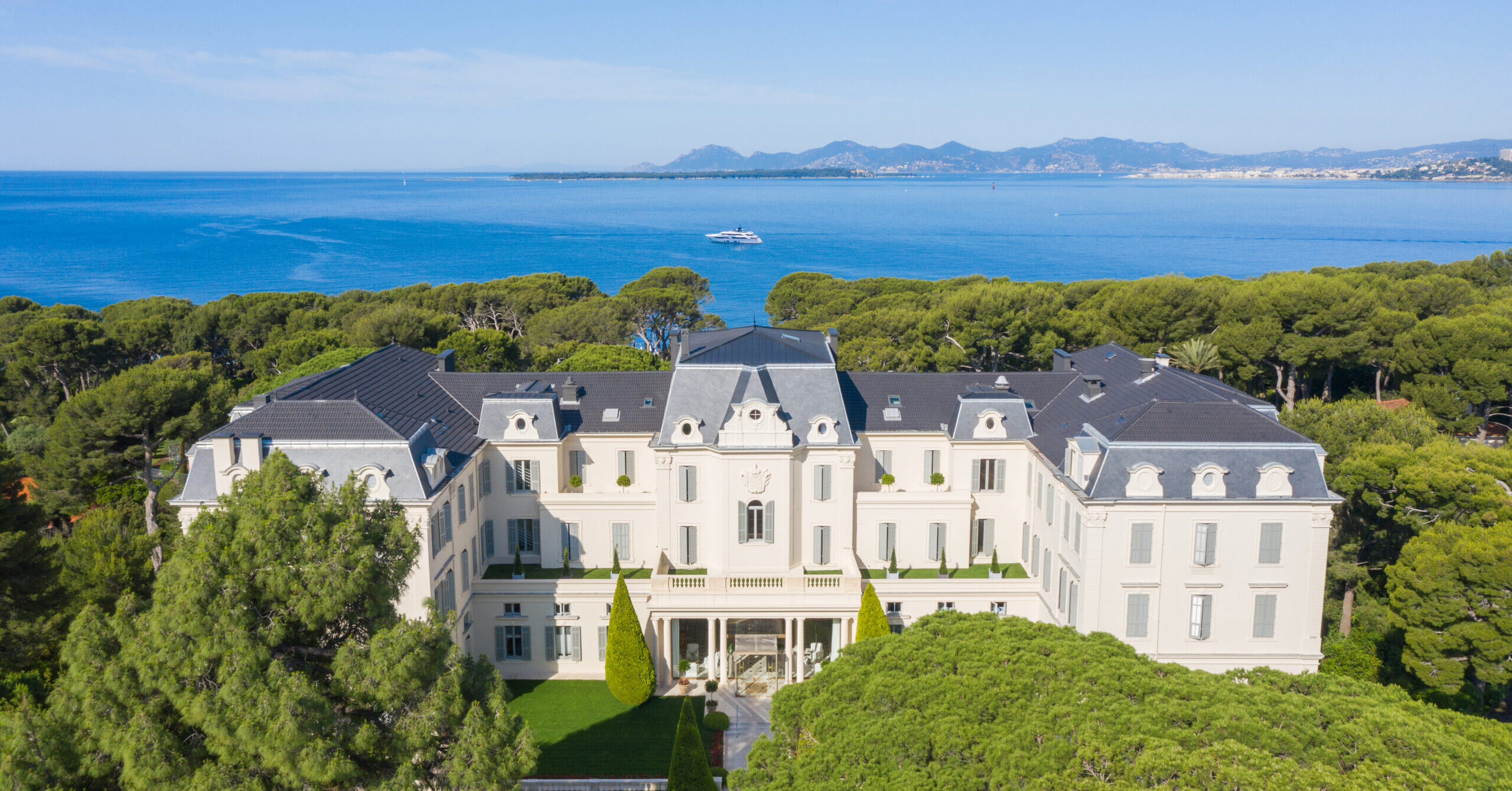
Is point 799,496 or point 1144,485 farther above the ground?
point 1144,485

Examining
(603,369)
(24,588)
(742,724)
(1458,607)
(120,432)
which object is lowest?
(742,724)

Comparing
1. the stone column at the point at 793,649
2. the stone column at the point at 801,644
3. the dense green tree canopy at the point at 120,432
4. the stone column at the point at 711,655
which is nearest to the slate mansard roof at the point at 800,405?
the stone column at the point at 801,644

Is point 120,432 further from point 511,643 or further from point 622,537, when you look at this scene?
point 622,537

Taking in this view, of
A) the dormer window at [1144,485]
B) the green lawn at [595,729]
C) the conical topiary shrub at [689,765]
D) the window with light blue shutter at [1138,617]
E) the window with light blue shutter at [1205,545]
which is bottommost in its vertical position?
the green lawn at [595,729]

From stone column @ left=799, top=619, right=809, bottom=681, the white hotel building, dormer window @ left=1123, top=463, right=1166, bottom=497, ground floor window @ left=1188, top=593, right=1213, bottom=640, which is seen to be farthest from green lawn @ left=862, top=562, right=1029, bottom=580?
dormer window @ left=1123, top=463, right=1166, bottom=497

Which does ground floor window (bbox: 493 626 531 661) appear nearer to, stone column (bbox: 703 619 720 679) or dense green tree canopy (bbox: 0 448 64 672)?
stone column (bbox: 703 619 720 679)

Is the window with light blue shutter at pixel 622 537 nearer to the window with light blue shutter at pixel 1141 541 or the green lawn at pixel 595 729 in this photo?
the green lawn at pixel 595 729

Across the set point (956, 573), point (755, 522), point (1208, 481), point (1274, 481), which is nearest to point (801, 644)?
A: point (755, 522)
